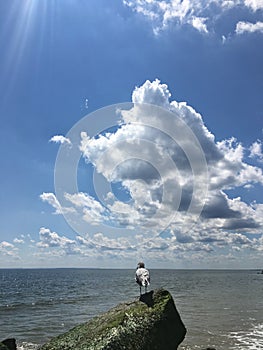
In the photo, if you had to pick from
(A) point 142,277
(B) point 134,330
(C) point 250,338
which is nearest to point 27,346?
(A) point 142,277

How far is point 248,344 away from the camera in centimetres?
1930

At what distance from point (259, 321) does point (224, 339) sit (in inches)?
314

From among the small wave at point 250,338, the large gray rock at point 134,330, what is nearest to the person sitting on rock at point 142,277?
the large gray rock at point 134,330

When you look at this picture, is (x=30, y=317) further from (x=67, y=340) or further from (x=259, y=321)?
(x=67, y=340)

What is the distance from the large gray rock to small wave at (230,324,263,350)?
6.89 metres

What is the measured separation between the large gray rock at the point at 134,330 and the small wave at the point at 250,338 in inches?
271

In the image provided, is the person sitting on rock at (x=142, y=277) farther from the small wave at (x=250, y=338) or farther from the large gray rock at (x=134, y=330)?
the small wave at (x=250, y=338)

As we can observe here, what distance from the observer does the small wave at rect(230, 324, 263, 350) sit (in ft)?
61.8

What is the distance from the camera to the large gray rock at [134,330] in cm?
1210

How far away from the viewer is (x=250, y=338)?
20844 mm

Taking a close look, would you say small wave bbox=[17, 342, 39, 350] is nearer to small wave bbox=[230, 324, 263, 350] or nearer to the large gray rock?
the large gray rock

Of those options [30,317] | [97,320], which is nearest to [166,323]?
[97,320]

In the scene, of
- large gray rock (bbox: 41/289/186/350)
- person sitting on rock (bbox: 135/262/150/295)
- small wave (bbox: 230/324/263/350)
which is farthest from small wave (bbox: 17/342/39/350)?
small wave (bbox: 230/324/263/350)

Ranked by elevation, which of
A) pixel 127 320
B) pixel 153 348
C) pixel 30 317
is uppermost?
pixel 127 320
